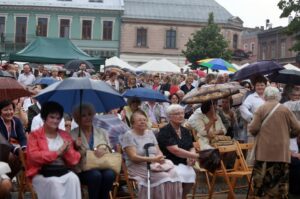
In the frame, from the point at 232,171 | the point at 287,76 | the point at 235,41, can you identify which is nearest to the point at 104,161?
the point at 232,171

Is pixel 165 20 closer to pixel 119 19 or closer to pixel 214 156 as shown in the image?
pixel 119 19

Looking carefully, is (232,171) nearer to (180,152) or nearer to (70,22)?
(180,152)

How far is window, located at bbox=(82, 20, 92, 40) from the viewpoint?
57.1 m

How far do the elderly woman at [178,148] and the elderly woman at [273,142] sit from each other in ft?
3.04

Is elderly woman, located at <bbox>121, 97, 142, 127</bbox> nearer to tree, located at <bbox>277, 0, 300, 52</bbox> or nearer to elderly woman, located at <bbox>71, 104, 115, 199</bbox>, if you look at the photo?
elderly woman, located at <bbox>71, 104, 115, 199</bbox>

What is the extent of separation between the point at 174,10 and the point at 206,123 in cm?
5056

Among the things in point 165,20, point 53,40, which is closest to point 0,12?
point 165,20

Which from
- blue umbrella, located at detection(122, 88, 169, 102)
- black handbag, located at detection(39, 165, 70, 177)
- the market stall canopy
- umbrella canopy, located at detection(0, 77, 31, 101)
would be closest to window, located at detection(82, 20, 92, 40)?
the market stall canopy

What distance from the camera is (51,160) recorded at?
6.93 metres

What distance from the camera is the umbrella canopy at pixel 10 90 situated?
7.54m

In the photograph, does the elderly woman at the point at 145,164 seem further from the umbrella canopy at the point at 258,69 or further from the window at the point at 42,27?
the window at the point at 42,27

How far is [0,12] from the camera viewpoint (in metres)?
56.4

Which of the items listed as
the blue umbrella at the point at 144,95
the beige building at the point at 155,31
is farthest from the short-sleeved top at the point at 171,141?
the beige building at the point at 155,31

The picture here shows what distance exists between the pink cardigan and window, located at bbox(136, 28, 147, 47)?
50944mm
